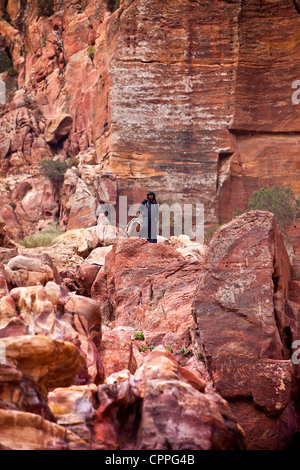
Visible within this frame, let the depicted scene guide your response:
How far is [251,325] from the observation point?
933 cm

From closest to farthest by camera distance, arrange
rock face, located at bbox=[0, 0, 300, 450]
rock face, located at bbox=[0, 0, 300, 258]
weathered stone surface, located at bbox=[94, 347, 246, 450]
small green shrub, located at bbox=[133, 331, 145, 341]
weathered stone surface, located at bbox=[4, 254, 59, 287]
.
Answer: weathered stone surface, located at bbox=[94, 347, 246, 450]
rock face, located at bbox=[0, 0, 300, 450]
weathered stone surface, located at bbox=[4, 254, 59, 287]
small green shrub, located at bbox=[133, 331, 145, 341]
rock face, located at bbox=[0, 0, 300, 258]

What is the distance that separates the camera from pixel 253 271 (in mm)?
9664

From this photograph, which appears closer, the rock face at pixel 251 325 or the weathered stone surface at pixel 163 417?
the weathered stone surface at pixel 163 417

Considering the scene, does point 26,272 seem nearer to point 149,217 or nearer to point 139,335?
point 139,335

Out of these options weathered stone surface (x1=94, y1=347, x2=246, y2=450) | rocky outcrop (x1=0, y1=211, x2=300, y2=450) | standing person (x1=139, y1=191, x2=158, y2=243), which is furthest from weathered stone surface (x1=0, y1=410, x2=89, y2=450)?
standing person (x1=139, y1=191, x2=158, y2=243)

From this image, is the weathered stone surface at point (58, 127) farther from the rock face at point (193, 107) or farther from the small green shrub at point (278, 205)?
the small green shrub at point (278, 205)

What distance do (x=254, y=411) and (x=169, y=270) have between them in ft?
16.4

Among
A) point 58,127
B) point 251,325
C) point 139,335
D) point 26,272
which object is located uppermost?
point 58,127

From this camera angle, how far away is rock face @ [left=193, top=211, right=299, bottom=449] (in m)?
8.64

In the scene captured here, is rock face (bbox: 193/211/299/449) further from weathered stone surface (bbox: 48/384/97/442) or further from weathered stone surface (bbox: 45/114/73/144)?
weathered stone surface (bbox: 45/114/73/144)

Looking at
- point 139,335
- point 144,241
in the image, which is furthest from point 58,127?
point 139,335

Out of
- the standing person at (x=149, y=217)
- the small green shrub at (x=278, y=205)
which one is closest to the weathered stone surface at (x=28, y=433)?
the standing person at (x=149, y=217)

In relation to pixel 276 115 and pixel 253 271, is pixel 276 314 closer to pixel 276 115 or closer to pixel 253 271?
pixel 253 271

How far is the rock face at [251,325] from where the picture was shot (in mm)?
8641
